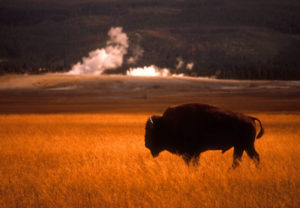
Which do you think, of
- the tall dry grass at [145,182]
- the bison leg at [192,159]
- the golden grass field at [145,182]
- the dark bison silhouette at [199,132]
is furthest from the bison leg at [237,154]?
the bison leg at [192,159]

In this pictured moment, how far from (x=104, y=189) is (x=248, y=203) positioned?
283cm

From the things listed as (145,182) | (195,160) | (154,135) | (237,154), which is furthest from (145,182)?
(237,154)

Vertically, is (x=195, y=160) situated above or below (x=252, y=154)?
below

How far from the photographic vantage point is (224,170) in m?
10.7

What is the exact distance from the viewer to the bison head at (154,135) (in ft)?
34.9

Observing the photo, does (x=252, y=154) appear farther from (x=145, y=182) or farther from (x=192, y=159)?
(x=145, y=182)

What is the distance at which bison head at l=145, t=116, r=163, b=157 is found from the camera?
10.6m

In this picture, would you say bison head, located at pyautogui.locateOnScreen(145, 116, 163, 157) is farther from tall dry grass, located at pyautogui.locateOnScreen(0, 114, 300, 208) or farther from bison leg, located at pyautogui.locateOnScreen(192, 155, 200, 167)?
bison leg, located at pyautogui.locateOnScreen(192, 155, 200, 167)

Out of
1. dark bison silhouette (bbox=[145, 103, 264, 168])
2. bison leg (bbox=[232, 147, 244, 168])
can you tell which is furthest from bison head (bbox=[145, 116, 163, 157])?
bison leg (bbox=[232, 147, 244, 168])

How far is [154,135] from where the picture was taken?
10695 mm

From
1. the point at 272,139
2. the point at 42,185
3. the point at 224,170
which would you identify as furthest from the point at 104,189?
the point at 272,139

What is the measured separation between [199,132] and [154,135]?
1.03 m

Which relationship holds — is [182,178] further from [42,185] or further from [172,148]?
[42,185]

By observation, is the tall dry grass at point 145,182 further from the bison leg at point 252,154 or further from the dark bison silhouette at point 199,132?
the dark bison silhouette at point 199,132
